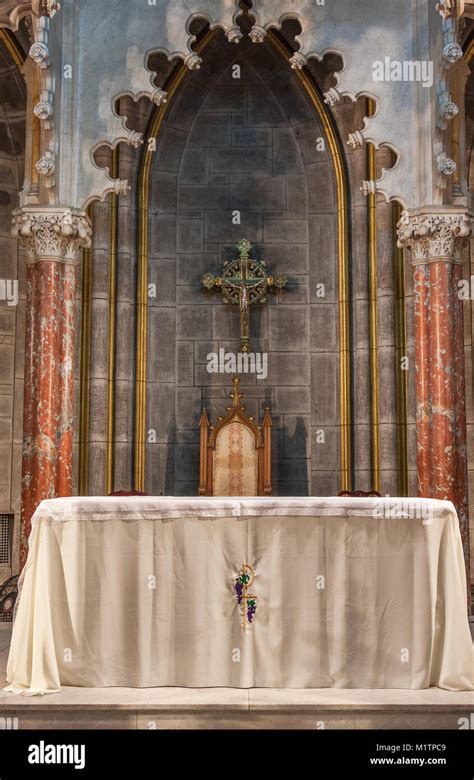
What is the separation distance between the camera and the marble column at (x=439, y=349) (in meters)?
7.80

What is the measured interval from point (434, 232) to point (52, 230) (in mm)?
3102

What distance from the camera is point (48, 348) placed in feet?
25.8

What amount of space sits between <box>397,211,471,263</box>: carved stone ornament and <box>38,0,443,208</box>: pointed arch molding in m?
0.16

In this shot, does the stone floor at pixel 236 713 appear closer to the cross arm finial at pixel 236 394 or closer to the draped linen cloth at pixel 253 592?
the draped linen cloth at pixel 253 592

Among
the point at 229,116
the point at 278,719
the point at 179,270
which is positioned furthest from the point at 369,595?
the point at 229,116

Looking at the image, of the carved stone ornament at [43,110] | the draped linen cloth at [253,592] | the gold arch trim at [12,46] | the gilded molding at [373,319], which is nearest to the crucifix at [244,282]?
the gilded molding at [373,319]

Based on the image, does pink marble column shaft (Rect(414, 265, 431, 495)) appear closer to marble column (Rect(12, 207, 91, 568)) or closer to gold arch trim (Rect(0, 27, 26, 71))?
marble column (Rect(12, 207, 91, 568))

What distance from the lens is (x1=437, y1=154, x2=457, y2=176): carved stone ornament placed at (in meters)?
7.52

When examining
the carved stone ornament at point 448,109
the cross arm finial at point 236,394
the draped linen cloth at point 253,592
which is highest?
the carved stone ornament at point 448,109

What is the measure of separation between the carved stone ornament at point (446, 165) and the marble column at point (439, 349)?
0.34 metres

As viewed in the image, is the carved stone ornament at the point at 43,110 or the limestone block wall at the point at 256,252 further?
the limestone block wall at the point at 256,252

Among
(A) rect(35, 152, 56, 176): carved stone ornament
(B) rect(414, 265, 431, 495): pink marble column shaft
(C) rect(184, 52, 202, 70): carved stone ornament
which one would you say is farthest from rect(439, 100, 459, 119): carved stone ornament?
(A) rect(35, 152, 56, 176): carved stone ornament

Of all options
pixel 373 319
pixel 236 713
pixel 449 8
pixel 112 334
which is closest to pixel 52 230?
pixel 112 334
